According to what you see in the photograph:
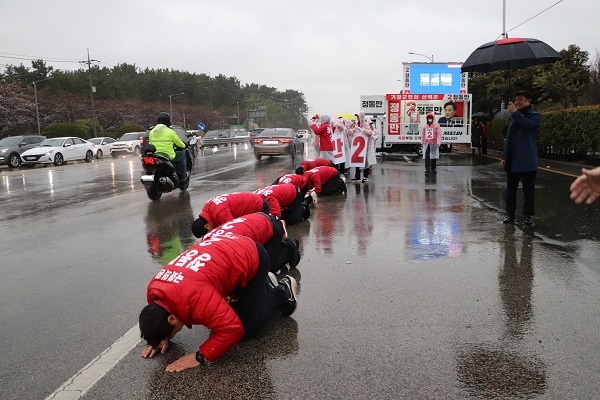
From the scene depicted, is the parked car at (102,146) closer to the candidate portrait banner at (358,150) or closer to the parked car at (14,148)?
the parked car at (14,148)

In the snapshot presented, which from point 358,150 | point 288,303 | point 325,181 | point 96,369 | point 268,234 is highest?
point 358,150

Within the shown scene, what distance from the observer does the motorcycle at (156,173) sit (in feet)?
36.3

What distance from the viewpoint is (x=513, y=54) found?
945 cm

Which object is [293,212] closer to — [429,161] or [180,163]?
[180,163]

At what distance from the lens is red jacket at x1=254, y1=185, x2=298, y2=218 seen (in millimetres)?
6562

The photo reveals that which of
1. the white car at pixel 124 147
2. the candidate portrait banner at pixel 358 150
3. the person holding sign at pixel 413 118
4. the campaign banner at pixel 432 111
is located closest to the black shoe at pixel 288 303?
the candidate portrait banner at pixel 358 150

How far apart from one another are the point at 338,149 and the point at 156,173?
487cm

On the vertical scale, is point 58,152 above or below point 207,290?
above

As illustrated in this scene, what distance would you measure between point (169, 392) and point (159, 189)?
852cm

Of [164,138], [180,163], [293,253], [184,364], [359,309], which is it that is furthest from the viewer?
[180,163]

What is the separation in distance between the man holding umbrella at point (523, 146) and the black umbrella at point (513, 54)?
239 centimetres

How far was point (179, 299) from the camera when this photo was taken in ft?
10.5

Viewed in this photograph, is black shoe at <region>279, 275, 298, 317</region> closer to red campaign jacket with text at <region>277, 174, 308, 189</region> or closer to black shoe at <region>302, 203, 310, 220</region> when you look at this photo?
red campaign jacket with text at <region>277, 174, 308, 189</region>

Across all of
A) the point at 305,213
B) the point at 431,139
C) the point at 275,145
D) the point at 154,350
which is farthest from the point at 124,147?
the point at 154,350
